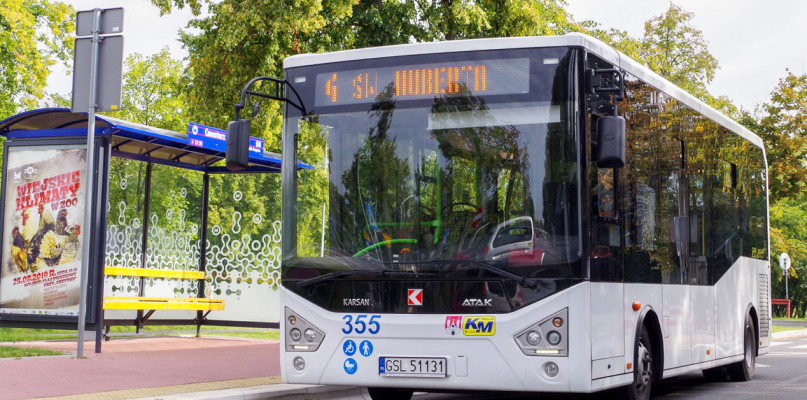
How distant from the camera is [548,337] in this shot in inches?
311

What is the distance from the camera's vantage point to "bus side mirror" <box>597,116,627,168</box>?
26.0ft

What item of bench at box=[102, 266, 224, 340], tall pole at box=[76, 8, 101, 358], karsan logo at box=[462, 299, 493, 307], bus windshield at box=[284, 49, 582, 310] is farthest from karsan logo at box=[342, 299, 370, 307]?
bench at box=[102, 266, 224, 340]

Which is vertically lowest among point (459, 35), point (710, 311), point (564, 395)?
point (564, 395)

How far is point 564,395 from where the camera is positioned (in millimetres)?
11516

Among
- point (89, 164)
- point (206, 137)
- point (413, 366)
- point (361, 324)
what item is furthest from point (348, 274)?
point (206, 137)

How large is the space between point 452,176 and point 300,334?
1877 mm

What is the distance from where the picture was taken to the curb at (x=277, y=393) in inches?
364

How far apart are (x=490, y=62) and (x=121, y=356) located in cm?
749

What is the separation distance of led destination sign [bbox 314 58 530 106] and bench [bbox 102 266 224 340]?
25.4ft

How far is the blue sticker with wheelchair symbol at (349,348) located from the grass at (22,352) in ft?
20.0

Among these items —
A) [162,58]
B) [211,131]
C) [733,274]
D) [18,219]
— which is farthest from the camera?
[162,58]

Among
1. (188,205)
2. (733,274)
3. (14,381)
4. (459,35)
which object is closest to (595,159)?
(733,274)

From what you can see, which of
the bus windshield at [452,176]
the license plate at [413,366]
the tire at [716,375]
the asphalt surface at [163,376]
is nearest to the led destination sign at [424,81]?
the bus windshield at [452,176]

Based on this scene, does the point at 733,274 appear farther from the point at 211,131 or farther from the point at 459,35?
the point at 459,35
